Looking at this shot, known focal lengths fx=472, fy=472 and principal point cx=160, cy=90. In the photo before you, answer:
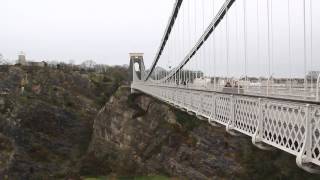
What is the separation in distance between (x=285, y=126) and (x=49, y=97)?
64.3 meters

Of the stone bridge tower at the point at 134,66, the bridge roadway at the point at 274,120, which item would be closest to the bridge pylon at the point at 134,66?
the stone bridge tower at the point at 134,66

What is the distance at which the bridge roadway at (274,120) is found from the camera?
32.7 ft

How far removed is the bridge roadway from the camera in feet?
32.7

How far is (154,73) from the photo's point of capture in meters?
61.8

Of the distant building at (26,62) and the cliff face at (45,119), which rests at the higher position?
the distant building at (26,62)

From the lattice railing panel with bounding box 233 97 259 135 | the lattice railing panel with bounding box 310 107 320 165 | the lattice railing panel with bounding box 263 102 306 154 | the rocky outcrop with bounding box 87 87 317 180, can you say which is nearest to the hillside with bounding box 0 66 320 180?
Result: the rocky outcrop with bounding box 87 87 317 180

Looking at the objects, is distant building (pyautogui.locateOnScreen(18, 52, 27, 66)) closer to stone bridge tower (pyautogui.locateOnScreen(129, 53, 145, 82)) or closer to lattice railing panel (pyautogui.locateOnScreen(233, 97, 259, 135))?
stone bridge tower (pyautogui.locateOnScreen(129, 53, 145, 82))

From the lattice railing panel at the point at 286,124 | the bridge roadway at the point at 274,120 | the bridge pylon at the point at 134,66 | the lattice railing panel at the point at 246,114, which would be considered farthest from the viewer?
the bridge pylon at the point at 134,66

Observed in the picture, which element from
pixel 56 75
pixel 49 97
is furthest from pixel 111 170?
pixel 56 75

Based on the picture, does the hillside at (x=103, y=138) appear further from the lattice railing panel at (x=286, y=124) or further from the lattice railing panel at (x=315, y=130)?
the lattice railing panel at (x=315, y=130)

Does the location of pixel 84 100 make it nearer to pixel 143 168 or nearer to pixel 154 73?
pixel 154 73

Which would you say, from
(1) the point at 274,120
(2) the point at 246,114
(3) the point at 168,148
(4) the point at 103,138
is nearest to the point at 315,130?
(1) the point at 274,120

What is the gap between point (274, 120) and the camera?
12.4m

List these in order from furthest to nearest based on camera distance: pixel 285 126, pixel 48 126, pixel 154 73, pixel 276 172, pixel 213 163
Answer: pixel 48 126 → pixel 154 73 → pixel 213 163 → pixel 276 172 → pixel 285 126
